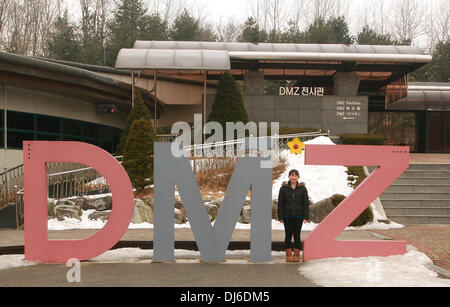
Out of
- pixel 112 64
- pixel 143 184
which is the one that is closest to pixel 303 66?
pixel 143 184

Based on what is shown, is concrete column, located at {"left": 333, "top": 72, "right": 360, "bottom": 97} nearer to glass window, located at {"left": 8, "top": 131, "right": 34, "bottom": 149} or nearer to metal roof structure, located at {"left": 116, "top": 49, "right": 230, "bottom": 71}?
metal roof structure, located at {"left": 116, "top": 49, "right": 230, "bottom": 71}

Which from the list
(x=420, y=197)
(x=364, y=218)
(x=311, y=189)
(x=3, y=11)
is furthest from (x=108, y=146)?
(x=3, y=11)

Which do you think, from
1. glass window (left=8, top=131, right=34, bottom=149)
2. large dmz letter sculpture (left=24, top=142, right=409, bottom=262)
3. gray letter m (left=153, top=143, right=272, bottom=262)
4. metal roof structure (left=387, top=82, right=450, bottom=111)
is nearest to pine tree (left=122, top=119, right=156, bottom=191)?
glass window (left=8, top=131, right=34, bottom=149)

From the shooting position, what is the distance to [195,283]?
578cm

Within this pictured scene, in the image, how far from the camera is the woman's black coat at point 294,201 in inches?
282

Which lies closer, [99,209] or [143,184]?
[99,209]

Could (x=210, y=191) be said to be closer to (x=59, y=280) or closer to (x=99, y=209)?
(x=99, y=209)

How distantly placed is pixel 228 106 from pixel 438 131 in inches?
675

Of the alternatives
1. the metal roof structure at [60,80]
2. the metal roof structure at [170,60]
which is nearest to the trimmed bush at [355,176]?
the metal roof structure at [170,60]

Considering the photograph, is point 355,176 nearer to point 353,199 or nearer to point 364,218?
point 364,218

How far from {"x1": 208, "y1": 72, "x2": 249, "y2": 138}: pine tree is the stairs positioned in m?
7.33

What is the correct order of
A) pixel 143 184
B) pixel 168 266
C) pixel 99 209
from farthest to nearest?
pixel 143 184 → pixel 99 209 → pixel 168 266

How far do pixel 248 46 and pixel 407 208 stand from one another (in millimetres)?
15038

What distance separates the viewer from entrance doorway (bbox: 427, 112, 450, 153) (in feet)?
93.5
